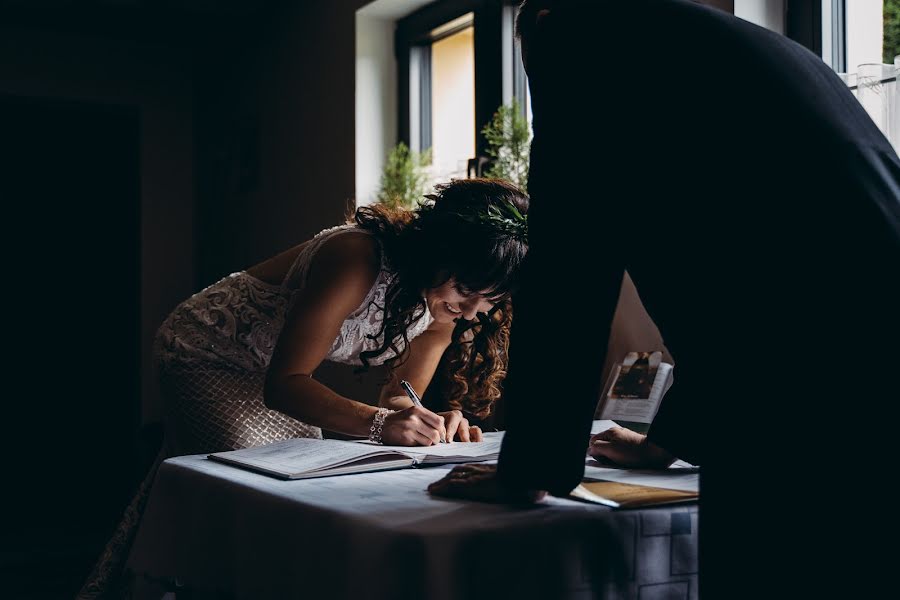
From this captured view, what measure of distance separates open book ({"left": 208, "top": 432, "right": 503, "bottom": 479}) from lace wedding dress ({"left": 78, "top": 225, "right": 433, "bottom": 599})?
0.47m

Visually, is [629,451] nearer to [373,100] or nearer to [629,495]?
[629,495]

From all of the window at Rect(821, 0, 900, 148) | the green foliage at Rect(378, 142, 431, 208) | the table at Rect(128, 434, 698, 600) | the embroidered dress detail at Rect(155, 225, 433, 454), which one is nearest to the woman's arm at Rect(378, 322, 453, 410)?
the embroidered dress detail at Rect(155, 225, 433, 454)

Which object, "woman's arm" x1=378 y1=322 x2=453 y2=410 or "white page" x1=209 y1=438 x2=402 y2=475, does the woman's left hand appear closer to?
"white page" x1=209 y1=438 x2=402 y2=475

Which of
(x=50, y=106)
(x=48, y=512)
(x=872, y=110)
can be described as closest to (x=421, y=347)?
(x=872, y=110)

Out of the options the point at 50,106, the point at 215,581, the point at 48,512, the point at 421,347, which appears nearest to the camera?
the point at 215,581

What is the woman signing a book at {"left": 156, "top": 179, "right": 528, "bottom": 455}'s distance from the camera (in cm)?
Answer: 166

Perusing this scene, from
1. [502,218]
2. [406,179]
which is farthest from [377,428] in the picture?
[406,179]

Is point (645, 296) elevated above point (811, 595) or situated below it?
above

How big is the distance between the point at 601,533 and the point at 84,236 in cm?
508

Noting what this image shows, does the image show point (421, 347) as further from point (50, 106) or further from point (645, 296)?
point (50, 106)

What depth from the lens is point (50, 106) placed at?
205 inches

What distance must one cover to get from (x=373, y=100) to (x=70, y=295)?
2518 millimetres

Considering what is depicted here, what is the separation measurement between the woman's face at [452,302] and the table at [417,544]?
594 mm

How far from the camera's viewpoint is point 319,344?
1697 millimetres
